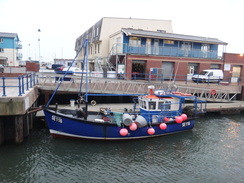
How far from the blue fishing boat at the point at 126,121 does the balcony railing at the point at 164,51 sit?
12395mm

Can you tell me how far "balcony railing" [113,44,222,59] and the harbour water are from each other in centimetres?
1446

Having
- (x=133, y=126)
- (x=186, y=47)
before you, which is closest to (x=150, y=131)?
(x=133, y=126)

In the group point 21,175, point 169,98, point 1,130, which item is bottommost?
point 21,175

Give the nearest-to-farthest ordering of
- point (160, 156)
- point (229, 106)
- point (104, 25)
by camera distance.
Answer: point (160, 156), point (229, 106), point (104, 25)

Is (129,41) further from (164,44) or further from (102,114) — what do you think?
(102,114)

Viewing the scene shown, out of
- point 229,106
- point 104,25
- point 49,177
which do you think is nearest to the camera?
point 49,177

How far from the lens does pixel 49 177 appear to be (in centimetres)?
966

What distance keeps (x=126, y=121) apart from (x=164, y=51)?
A: 1810 centimetres

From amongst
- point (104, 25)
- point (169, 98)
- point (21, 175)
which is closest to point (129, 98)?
point (169, 98)

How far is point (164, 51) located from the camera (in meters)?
28.5

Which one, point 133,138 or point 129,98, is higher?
point 129,98

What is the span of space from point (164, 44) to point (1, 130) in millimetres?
23181

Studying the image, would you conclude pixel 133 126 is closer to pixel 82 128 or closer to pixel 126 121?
pixel 126 121

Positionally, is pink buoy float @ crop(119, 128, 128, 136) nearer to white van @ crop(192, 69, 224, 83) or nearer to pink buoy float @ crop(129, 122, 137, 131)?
pink buoy float @ crop(129, 122, 137, 131)
